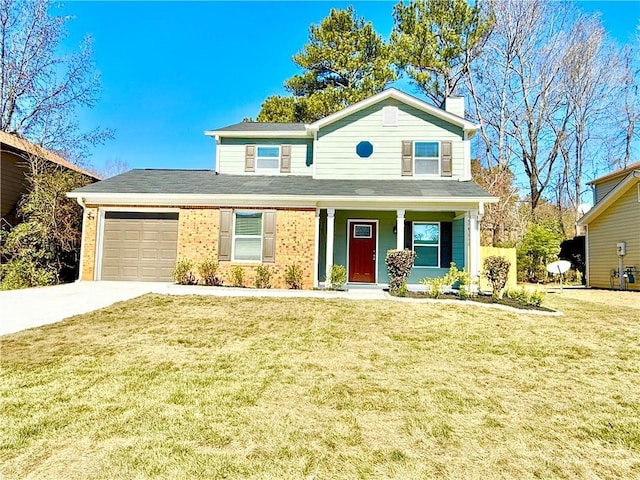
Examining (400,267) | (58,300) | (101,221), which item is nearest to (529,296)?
(400,267)

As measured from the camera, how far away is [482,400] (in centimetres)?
343

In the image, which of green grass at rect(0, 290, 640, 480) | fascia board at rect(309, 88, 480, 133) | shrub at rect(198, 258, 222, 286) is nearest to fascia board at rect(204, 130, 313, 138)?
fascia board at rect(309, 88, 480, 133)

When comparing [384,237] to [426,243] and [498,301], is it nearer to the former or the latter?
[426,243]

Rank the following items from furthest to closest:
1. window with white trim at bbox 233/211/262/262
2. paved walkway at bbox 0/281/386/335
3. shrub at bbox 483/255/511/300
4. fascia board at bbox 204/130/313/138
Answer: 1. fascia board at bbox 204/130/313/138
2. window with white trim at bbox 233/211/262/262
3. shrub at bbox 483/255/511/300
4. paved walkway at bbox 0/281/386/335

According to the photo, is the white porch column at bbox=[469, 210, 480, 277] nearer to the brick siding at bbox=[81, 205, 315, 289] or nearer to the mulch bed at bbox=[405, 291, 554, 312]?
the mulch bed at bbox=[405, 291, 554, 312]

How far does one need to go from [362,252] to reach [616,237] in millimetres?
10465

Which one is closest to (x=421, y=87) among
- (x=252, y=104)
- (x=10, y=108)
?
(x=252, y=104)

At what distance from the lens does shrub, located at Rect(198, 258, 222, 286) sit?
35.1 feet

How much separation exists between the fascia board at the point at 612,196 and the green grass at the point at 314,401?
9.93 metres

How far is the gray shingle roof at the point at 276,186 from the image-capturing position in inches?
427

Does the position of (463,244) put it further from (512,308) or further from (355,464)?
(355,464)

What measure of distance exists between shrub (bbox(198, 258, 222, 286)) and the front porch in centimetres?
317

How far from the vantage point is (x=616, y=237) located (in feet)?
47.6

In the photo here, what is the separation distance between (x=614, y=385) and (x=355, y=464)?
3232 millimetres
